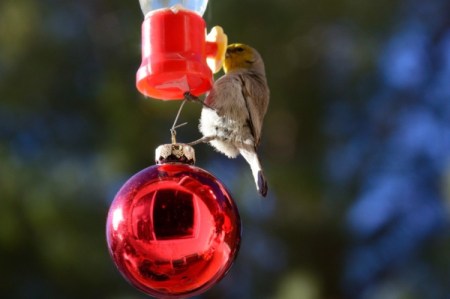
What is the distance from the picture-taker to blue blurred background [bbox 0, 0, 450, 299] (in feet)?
13.5

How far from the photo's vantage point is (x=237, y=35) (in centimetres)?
433

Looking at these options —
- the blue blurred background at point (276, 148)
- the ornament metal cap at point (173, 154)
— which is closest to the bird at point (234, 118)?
Answer: the ornament metal cap at point (173, 154)

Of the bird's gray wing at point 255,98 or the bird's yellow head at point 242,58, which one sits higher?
the bird's yellow head at point 242,58

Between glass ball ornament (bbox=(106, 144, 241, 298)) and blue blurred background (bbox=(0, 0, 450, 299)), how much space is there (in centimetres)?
209

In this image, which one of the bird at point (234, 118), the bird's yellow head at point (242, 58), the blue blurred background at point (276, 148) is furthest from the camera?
the blue blurred background at point (276, 148)

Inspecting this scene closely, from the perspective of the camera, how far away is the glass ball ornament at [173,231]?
1884 millimetres

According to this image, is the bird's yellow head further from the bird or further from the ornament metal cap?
the ornament metal cap

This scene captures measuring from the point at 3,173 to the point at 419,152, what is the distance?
204 cm

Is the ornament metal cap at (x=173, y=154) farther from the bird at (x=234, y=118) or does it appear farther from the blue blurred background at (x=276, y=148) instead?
the blue blurred background at (x=276, y=148)

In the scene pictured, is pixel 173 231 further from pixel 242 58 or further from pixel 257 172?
pixel 242 58

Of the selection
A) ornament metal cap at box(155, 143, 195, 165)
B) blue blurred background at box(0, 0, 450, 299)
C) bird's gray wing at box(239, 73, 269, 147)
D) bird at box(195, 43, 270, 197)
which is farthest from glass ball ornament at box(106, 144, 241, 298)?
blue blurred background at box(0, 0, 450, 299)

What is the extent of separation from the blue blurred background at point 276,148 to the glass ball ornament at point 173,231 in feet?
6.84

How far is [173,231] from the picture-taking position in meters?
1.88

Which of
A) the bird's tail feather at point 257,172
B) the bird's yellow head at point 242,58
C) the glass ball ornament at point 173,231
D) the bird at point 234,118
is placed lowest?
the glass ball ornament at point 173,231
